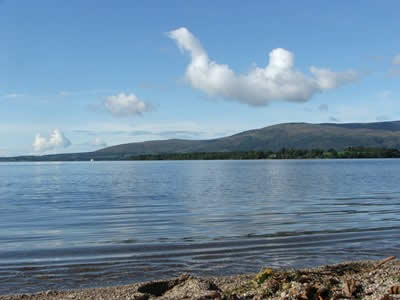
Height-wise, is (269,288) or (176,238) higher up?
(269,288)

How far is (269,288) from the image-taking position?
42.1ft

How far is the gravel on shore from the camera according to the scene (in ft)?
39.5

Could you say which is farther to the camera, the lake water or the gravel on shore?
the lake water

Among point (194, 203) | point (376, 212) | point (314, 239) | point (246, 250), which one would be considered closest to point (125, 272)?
point (246, 250)

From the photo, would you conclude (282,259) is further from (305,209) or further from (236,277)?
(305,209)

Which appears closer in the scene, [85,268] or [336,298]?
[336,298]

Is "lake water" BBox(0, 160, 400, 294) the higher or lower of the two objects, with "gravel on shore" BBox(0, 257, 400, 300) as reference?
lower

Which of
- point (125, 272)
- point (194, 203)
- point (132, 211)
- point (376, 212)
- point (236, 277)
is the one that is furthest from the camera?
point (194, 203)

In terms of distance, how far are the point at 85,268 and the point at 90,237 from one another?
7164mm

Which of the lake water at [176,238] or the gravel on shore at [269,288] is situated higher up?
the gravel on shore at [269,288]

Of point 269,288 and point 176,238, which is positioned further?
point 176,238

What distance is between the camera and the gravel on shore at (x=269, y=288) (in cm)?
1205

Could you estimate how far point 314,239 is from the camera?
24406 millimetres

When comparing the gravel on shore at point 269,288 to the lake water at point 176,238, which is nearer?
the gravel on shore at point 269,288
